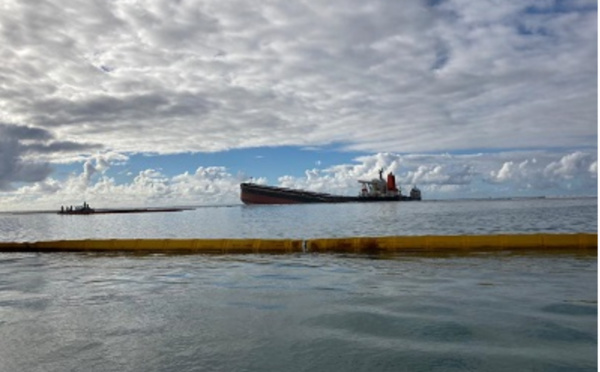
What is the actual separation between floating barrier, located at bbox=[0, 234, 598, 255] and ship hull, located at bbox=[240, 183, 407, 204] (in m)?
143

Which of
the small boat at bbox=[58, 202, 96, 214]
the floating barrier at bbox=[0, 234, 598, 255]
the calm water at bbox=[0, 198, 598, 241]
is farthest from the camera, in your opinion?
the small boat at bbox=[58, 202, 96, 214]

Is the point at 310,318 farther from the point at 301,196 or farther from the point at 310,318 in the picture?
the point at 301,196

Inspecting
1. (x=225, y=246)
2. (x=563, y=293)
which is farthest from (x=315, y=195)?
(x=563, y=293)

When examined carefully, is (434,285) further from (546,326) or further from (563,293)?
(546,326)

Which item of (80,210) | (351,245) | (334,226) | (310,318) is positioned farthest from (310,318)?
(80,210)

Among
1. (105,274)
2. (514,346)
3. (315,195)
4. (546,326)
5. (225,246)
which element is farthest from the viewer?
(315,195)

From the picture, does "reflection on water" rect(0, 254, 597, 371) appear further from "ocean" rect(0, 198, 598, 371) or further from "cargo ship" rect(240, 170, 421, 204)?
"cargo ship" rect(240, 170, 421, 204)

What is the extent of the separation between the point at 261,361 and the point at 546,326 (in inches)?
200

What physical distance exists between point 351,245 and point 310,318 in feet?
38.1

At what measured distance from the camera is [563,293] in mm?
10289

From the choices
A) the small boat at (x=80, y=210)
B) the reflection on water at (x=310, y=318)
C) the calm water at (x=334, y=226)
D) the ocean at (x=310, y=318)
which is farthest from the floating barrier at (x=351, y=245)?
the small boat at (x=80, y=210)

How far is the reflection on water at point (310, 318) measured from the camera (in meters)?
6.28

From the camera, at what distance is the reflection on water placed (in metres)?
6.28

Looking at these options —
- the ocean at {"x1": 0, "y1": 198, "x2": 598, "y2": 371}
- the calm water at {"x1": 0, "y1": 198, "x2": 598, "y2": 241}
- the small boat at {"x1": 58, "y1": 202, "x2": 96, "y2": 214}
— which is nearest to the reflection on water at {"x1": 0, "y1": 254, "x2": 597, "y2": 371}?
the ocean at {"x1": 0, "y1": 198, "x2": 598, "y2": 371}
